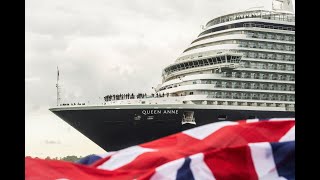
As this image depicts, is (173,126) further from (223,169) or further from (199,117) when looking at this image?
(223,169)

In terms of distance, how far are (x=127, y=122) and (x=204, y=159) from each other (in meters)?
26.3

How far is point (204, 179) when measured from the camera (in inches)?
107

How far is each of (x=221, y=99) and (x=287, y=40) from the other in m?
6.31

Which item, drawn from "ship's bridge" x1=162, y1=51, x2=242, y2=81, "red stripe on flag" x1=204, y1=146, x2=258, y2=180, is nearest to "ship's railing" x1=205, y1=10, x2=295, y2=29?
"ship's bridge" x1=162, y1=51, x2=242, y2=81

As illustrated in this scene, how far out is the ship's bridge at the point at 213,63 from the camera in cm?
3192

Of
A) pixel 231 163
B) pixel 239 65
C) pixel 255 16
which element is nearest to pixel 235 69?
pixel 239 65

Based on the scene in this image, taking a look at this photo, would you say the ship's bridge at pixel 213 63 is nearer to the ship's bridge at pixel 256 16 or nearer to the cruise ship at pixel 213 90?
the cruise ship at pixel 213 90

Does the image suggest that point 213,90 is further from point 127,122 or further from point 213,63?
point 127,122

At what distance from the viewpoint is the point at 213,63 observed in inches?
1271
